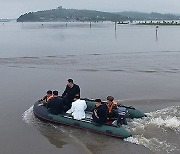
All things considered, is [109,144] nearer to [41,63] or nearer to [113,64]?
[113,64]

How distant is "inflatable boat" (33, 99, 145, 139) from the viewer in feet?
38.0

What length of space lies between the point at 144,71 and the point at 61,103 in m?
12.4

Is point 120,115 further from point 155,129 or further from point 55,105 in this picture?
point 55,105

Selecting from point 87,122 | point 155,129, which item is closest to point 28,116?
point 87,122

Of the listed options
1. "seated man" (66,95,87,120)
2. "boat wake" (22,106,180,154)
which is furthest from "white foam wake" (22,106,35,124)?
"seated man" (66,95,87,120)

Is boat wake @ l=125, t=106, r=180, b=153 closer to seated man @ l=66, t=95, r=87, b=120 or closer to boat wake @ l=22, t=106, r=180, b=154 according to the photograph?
boat wake @ l=22, t=106, r=180, b=154

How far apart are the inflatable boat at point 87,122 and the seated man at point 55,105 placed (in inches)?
7.6

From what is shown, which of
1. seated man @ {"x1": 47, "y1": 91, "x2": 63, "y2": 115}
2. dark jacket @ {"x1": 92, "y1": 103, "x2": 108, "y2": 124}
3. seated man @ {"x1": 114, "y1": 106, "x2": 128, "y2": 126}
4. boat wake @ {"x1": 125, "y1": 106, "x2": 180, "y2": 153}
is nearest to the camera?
boat wake @ {"x1": 125, "y1": 106, "x2": 180, "y2": 153}

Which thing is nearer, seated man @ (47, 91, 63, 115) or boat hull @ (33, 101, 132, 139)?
boat hull @ (33, 101, 132, 139)

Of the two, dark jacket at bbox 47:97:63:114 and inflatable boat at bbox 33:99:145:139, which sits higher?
dark jacket at bbox 47:97:63:114

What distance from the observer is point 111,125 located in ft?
38.8

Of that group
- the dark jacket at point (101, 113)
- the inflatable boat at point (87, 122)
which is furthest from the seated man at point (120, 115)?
the dark jacket at point (101, 113)

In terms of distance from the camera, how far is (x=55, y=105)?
12914 millimetres

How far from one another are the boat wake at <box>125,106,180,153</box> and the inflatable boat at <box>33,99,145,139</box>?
293 millimetres
